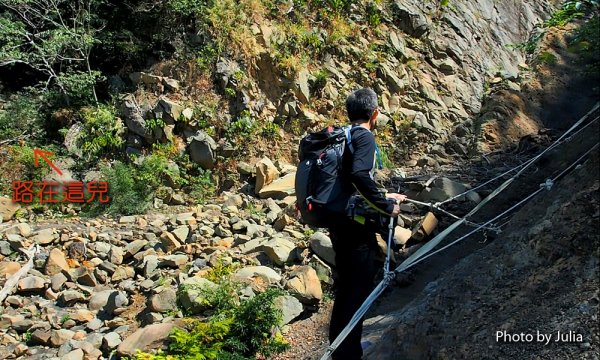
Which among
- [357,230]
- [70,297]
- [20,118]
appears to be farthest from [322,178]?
[20,118]

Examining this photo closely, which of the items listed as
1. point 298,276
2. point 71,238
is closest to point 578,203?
point 298,276

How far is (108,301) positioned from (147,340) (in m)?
1.82

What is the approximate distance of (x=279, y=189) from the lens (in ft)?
30.6

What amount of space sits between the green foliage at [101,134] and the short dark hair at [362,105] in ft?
27.1

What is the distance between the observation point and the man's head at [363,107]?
3.25 metres

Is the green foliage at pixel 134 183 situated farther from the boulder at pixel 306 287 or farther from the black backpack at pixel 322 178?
the black backpack at pixel 322 178

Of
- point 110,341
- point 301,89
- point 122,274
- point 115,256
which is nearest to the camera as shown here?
point 110,341

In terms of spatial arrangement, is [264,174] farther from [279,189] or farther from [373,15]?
[373,15]

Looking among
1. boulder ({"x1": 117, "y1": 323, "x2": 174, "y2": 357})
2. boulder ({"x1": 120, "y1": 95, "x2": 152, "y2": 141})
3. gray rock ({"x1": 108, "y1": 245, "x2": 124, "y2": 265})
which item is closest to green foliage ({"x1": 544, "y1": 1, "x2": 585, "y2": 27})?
boulder ({"x1": 117, "y1": 323, "x2": 174, "y2": 357})

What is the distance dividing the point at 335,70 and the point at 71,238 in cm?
645

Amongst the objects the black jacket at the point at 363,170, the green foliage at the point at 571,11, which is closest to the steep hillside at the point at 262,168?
the green foliage at the point at 571,11

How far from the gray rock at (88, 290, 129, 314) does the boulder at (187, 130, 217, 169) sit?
152 inches

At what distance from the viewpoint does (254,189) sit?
992 centimetres

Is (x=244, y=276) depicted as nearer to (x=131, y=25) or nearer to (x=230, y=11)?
(x=230, y=11)
